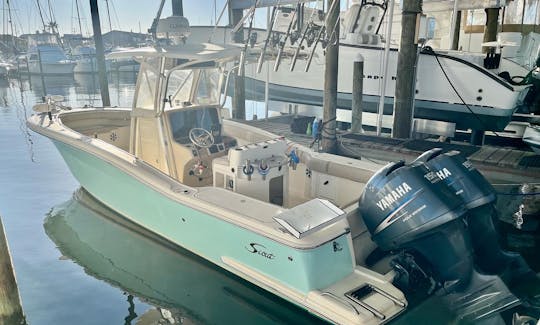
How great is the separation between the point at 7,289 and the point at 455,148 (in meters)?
7.20

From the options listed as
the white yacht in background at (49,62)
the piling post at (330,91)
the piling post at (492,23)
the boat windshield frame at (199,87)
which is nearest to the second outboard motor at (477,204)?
the boat windshield frame at (199,87)

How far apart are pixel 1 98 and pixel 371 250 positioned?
24.8m

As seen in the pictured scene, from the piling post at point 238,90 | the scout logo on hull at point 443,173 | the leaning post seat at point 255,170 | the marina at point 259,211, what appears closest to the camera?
the marina at point 259,211

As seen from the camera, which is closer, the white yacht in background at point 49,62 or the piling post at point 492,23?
the piling post at point 492,23

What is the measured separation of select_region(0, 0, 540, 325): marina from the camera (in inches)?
151

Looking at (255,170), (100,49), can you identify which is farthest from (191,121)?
(100,49)

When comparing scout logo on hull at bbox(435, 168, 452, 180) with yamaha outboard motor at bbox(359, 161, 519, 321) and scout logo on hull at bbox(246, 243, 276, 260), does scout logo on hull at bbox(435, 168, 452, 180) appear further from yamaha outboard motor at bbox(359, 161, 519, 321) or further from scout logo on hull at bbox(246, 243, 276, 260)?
scout logo on hull at bbox(246, 243, 276, 260)

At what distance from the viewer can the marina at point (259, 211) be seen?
3.83 meters

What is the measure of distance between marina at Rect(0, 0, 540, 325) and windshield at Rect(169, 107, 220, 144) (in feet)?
0.07

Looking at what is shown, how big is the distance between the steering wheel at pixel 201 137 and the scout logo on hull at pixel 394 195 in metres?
2.82

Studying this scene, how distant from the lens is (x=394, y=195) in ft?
12.7

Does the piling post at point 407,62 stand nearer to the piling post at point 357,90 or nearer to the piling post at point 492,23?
the piling post at point 357,90

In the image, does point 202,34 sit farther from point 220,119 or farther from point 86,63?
point 86,63

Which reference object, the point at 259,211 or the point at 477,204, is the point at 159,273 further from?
the point at 477,204
